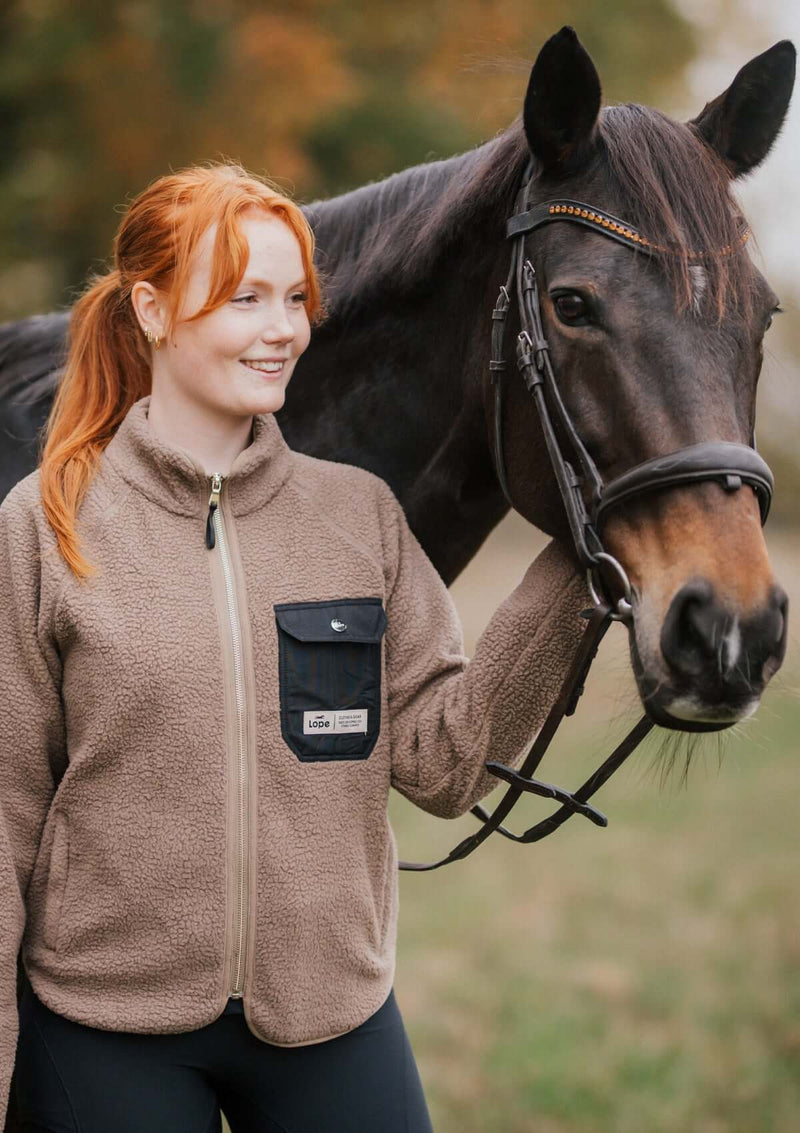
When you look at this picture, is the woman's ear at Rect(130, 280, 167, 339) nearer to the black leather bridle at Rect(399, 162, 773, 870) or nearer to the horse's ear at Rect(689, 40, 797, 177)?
the black leather bridle at Rect(399, 162, 773, 870)

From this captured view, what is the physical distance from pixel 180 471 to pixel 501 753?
0.63 metres

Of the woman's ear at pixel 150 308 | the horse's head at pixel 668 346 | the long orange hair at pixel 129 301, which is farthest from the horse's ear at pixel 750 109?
the woman's ear at pixel 150 308

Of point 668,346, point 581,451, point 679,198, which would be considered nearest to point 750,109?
point 679,198

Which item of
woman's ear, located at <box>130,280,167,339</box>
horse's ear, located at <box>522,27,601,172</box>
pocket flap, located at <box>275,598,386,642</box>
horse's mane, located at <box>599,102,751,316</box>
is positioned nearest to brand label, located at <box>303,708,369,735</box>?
pocket flap, located at <box>275,598,386,642</box>

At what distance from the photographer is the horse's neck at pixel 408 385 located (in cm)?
215

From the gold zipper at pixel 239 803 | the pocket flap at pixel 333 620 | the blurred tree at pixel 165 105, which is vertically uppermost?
the blurred tree at pixel 165 105

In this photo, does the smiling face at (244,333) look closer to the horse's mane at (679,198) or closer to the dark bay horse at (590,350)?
the dark bay horse at (590,350)

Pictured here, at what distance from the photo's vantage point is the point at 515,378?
6.35 feet

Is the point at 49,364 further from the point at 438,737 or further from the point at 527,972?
the point at 527,972

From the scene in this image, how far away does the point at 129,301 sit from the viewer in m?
1.98

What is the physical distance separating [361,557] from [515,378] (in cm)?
37

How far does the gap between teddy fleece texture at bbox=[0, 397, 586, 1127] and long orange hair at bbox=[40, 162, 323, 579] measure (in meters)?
0.04

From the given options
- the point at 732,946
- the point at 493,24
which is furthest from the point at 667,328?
the point at 493,24

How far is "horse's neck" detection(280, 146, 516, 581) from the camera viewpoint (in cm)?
215
